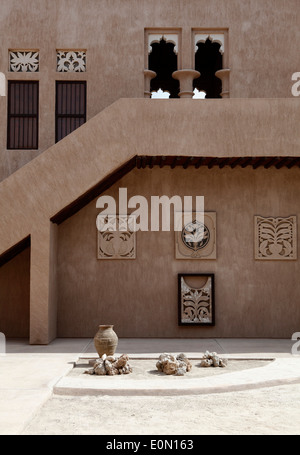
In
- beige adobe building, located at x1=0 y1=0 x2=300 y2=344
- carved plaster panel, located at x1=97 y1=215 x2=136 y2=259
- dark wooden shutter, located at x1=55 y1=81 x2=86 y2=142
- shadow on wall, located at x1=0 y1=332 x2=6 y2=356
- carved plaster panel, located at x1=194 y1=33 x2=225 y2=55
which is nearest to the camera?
shadow on wall, located at x1=0 y1=332 x2=6 y2=356

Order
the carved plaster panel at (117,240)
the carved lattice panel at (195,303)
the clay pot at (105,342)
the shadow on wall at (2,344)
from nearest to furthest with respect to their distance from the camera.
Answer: the clay pot at (105,342) → the shadow on wall at (2,344) → the carved lattice panel at (195,303) → the carved plaster panel at (117,240)

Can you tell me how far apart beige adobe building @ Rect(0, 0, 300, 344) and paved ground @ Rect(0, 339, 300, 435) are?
2.39 meters

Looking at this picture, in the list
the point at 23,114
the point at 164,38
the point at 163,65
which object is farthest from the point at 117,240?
the point at 163,65

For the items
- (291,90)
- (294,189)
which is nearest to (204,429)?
(294,189)

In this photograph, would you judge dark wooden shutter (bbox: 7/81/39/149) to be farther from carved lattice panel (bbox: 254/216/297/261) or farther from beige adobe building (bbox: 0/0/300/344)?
carved lattice panel (bbox: 254/216/297/261)

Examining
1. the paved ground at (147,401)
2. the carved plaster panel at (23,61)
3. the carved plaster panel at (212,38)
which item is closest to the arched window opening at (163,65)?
the carved plaster panel at (212,38)

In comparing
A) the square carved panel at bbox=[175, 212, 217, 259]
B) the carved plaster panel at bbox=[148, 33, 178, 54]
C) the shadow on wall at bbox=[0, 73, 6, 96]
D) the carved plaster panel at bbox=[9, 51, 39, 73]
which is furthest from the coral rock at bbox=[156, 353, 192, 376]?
the carved plaster panel at bbox=[9, 51, 39, 73]

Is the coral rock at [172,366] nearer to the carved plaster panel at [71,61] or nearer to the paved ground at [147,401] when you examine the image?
Answer: the paved ground at [147,401]

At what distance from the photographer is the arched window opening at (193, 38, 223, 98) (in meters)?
14.3

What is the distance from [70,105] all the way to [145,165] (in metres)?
2.61

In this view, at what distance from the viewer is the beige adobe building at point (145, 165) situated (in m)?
11.2

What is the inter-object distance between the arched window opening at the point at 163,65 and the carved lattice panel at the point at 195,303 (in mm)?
6119

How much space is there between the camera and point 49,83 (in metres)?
13.4
